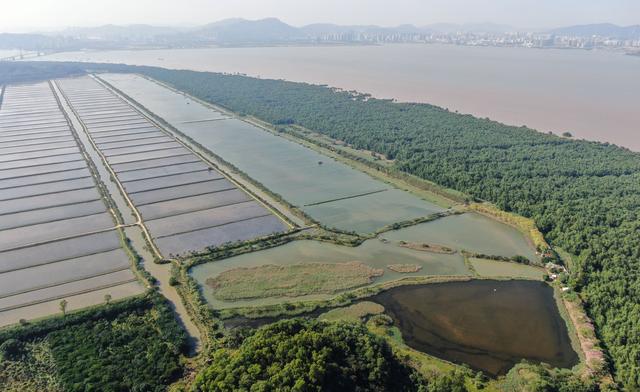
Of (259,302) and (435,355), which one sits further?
(259,302)

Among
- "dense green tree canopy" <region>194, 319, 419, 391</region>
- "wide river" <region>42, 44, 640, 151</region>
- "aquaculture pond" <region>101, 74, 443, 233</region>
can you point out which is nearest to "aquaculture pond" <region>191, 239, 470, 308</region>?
"aquaculture pond" <region>101, 74, 443, 233</region>

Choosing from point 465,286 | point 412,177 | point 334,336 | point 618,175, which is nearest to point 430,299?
point 465,286

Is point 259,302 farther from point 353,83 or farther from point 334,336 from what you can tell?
point 353,83

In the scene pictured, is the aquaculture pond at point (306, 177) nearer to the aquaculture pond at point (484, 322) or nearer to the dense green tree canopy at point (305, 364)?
the aquaculture pond at point (484, 322)

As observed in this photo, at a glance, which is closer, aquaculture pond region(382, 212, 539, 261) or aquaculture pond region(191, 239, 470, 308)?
aquaculture pond region(191, 239, 470, 308)

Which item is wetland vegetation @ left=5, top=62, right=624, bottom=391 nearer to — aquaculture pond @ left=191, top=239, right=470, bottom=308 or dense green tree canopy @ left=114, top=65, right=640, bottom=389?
aquaculture pond @ left=191, top=239, right=470, bottom=308

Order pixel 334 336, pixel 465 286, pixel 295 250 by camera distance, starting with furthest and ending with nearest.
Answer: pixel 295 250
pixel 465 286
pixel 334 336

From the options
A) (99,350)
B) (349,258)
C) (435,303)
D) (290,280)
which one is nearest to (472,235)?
(435,303)
